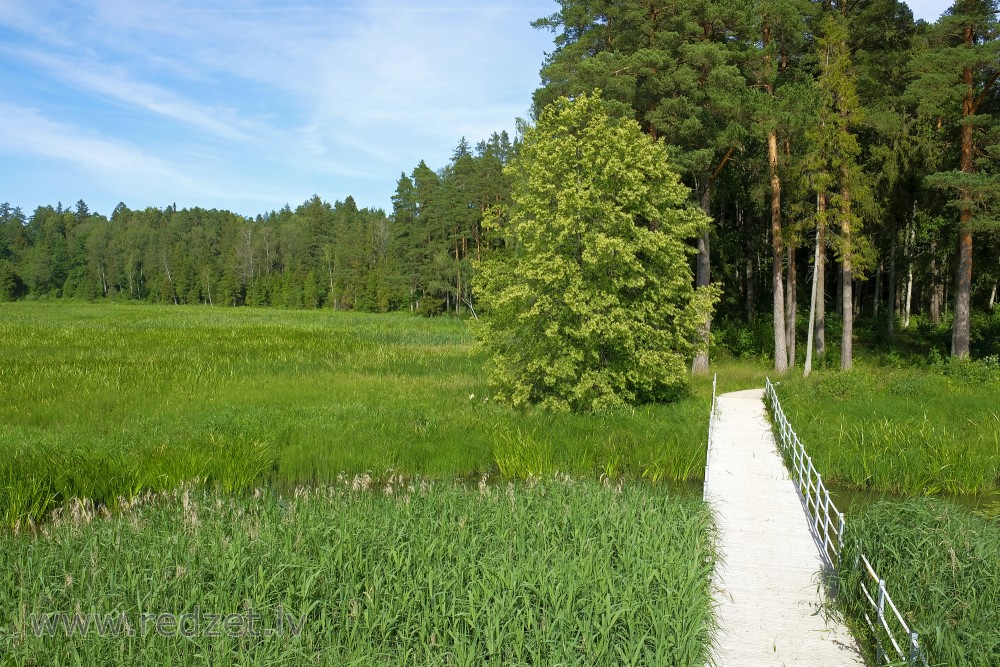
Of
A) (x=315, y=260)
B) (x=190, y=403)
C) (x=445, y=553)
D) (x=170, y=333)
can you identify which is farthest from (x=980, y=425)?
(x=315, y=260)

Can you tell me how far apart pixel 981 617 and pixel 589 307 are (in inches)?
470

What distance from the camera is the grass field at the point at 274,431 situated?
12.7 meters

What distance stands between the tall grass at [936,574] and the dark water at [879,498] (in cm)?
352

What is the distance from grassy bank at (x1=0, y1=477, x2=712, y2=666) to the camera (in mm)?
6238

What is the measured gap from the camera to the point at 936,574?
746 centimetres

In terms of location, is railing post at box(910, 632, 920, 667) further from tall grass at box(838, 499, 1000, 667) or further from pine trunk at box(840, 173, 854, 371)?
pine trunk at box(840, 173, 854, 371)

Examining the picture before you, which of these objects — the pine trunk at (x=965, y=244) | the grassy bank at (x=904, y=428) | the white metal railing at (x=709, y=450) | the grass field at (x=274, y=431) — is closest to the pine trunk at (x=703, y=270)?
the grass field at (x=274, y=431)

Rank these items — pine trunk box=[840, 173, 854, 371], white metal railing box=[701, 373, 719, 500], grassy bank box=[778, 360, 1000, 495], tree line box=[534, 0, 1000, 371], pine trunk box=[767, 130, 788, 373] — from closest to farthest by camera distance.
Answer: white metal railing box=[701, 373, 719, 500]
grassy bank box=[778, 360, 1000, 495]
tree line box=[534, 0, 1000, 371]
pine trunk box=[840, 173, 854, 371]
pine trunk box=[767, 130, 788, 373]

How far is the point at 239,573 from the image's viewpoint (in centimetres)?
727

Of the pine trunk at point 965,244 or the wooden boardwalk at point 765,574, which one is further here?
the pine trunk at point 965,244

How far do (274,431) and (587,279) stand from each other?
30.6 ft

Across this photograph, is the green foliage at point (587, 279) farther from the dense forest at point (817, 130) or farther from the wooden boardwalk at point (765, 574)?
the wooden boardwalk at point (765, 574)

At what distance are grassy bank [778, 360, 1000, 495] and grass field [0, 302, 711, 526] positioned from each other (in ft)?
9.43

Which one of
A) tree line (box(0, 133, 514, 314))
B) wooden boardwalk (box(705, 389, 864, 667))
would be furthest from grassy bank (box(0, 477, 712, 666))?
tree line (box(0, 133, 514, 314))
